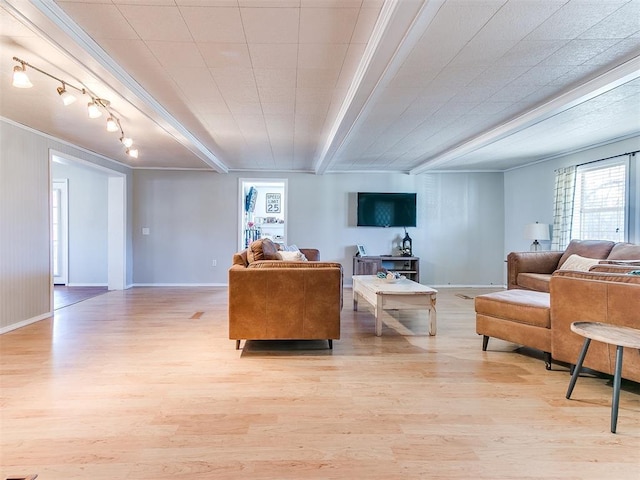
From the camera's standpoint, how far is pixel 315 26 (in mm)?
2031

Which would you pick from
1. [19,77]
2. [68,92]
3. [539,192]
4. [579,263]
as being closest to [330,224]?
[539,192]

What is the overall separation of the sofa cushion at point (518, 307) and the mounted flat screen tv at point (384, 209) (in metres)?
3.62

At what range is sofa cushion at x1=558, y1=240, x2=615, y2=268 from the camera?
13.5 ft

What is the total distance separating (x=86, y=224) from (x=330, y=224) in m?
4.79

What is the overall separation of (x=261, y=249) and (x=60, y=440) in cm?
206

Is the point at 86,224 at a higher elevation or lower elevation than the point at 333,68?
lower

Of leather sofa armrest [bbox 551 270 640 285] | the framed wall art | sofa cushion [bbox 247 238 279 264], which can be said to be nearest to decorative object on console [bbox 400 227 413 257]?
the framed wall art

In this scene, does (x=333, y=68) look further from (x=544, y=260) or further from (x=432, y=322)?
(x=544, y=260)

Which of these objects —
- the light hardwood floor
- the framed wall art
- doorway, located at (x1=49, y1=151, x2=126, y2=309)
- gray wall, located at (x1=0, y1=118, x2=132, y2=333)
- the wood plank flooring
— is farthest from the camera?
the framed wall art

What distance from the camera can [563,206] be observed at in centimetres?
516

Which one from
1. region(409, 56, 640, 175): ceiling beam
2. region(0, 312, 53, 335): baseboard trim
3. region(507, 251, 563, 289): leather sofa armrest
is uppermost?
region(409, 56, 640, 175): ceiling beam

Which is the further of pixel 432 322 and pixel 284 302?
pixel 432 322

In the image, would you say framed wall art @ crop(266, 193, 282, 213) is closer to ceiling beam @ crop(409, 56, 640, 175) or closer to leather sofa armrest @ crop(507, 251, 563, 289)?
ceiling beam @ crop(409, 56, 640, 175)

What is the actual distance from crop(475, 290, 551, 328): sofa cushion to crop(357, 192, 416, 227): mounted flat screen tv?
11.9 ft
